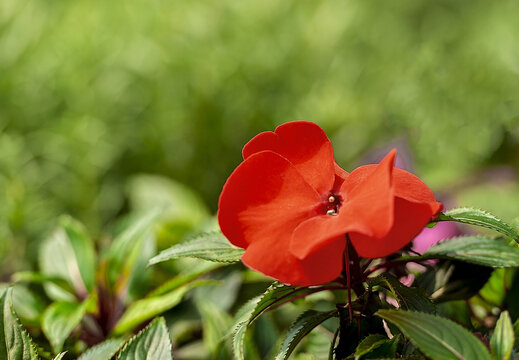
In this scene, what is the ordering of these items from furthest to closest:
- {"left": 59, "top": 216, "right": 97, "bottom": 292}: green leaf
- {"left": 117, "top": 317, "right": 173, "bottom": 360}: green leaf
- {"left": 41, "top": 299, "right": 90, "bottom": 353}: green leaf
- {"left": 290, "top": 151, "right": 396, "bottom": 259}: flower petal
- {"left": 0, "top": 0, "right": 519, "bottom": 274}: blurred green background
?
{"left": 0, "top": 0, "right": 519, "bottom": 274}: blurred green background < {"left": 59, "top": 216, "right": 97, "bottom": 292}: green leaf < {"left": 41, "top": 299, "right": 90, "bottom": 353}: green leaf < {"left": 117, "top": 317, "right": 173, "bottom": 360}: green leaf < {"left": 290, "top": 151, "right": 396, "bottom": 259}: flower petal

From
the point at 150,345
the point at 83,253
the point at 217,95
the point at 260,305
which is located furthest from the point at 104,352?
the point at 217,95

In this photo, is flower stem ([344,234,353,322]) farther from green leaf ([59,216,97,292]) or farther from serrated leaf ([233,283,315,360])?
green leaf ([59,216,97,292])

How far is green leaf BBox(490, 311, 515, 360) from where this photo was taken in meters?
0.37

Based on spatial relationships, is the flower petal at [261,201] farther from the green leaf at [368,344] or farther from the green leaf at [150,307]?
the green leaf at [150,307]

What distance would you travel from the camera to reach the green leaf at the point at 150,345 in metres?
0.48

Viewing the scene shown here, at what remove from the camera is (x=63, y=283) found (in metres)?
0.76

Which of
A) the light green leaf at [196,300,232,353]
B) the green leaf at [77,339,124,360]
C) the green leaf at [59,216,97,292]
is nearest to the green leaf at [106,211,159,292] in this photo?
the green leaf at [59,216,97,292]

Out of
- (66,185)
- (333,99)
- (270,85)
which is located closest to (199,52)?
(270,85)

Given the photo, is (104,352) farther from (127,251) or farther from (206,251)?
(127,251)

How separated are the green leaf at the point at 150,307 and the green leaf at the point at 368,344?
25 centimetres

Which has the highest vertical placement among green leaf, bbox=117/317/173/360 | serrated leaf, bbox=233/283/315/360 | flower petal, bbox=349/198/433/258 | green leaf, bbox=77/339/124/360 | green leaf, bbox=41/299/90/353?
flower petal, bbox=349/198/433/258

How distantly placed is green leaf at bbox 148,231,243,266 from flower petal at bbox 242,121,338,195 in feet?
0.31

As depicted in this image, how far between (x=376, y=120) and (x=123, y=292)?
1.18 m

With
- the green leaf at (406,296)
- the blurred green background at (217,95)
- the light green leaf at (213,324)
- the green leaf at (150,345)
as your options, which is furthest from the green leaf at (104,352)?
the blurred green background at (217,95)
